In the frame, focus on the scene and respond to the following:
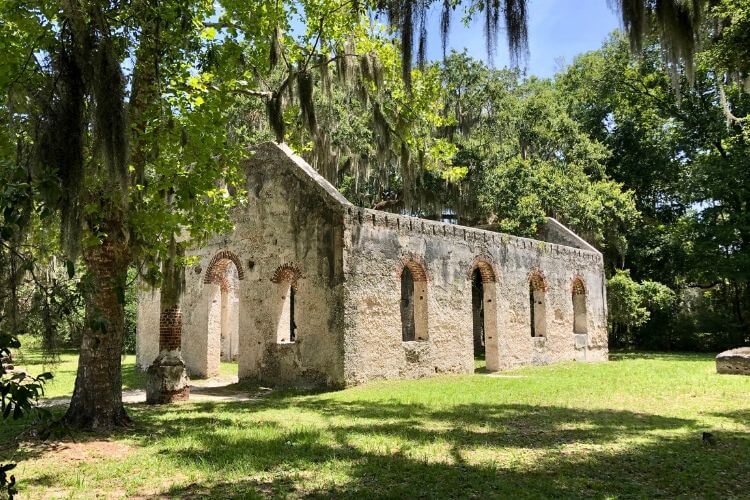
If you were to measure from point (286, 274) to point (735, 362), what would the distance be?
1076 centimetres

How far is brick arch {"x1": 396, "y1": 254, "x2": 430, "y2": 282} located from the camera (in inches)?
541

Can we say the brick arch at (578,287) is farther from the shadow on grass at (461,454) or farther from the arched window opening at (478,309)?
the shadow on grass at (461,454)

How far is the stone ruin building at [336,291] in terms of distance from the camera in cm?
1248

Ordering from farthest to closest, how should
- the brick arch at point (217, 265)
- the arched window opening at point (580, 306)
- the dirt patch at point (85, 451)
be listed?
the arched window opening at point (580, 306) → the brick arch at point (217, 265) → the dirt patch at point (85, 451)

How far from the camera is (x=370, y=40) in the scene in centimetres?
1326

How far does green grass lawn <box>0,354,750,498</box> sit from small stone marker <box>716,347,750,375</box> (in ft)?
10.6

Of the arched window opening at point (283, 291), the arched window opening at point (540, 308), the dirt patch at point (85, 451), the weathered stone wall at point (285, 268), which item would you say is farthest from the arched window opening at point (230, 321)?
the dirt patch at point (85, 451)

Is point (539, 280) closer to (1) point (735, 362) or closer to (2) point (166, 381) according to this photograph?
(1) point (735, 362)

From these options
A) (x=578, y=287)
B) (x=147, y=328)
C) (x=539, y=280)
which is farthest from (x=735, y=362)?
(x=147, y=328)

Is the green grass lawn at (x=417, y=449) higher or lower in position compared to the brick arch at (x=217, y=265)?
lower

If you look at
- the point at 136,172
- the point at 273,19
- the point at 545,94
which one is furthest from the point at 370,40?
the point at 545,94

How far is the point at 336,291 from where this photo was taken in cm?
1230

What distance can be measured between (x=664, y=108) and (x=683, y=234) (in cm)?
573

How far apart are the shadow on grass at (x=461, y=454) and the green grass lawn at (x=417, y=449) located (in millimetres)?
20
